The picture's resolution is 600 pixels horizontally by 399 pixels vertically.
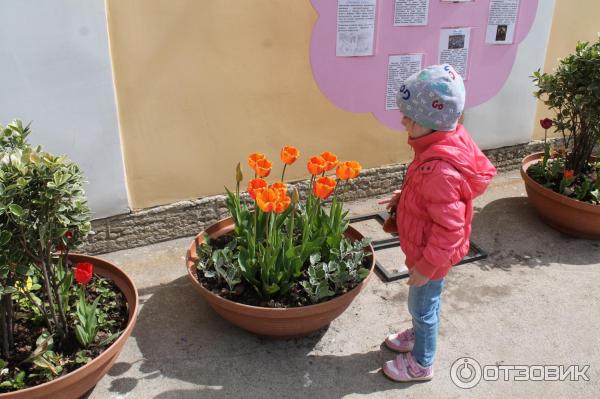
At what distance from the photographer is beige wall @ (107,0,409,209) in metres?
3.28

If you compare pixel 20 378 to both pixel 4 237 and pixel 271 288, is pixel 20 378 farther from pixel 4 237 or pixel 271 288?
pixel 271 288

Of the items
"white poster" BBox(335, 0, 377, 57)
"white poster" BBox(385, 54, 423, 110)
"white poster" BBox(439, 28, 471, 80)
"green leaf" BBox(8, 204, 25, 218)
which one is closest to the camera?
"green leaf" BBox(8, 204, 25, 218)

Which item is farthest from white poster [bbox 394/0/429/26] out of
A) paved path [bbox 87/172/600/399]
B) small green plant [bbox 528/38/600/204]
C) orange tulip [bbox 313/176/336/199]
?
orange tulip [bbox 313/176/336/199]

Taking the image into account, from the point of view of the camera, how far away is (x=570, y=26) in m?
4.81

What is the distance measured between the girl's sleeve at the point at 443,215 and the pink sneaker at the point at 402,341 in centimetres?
79

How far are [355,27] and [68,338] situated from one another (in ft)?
9.32

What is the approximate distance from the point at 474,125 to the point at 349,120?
1333 millimetres

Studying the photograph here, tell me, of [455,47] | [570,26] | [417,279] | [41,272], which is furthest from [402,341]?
[570,26]

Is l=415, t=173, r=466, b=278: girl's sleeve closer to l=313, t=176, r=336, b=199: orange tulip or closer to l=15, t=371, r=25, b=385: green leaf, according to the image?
l=313, t=176, r=336, b=199: orange tulip

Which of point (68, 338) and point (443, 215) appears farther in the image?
point (68, 338)

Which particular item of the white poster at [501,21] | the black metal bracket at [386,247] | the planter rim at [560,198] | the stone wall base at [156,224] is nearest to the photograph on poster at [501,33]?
the white poster at [501,21]

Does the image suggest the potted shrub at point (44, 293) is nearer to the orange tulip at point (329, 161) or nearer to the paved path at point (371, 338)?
the paved path at point (371, 338)

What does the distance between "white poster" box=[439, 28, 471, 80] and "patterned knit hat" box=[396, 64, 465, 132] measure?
7.19 ft

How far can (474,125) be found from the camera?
474 cm
